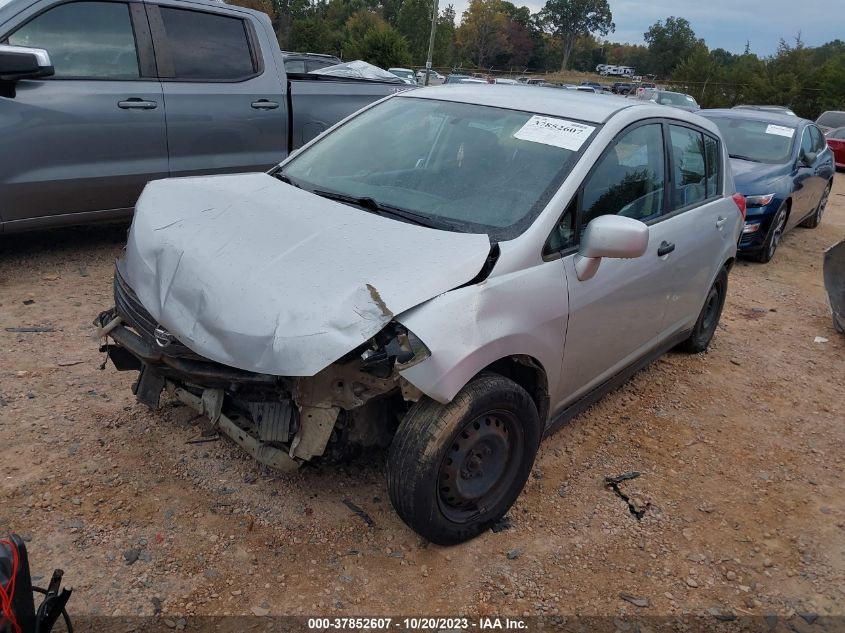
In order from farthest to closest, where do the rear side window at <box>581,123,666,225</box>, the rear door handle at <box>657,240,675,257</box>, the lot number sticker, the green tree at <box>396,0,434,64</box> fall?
the green tree at <box>396,0,434,64</box> → the lot number sticker → the rear door handle at <box>657,240,675,257</box> → the rear side window at <box>581,123,666,225</box>

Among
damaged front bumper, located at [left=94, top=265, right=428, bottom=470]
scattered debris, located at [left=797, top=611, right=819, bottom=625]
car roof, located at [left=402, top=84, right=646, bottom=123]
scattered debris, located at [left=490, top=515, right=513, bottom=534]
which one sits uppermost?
car roof, located at [left=402, top=84, right=646, bottom=123]

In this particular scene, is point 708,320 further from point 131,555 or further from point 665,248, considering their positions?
point 131,555

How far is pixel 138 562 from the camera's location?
8.82 feet

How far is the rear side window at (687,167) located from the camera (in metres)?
4.04

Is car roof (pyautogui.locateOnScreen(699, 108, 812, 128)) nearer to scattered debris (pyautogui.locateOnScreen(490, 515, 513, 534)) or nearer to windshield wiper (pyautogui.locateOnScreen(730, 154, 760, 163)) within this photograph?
windshield wiper (pyautogui.locateOnScreen(730, 154, 760, 163))

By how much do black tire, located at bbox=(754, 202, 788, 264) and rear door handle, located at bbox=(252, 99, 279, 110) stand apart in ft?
19.2

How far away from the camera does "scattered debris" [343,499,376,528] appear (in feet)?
9.92

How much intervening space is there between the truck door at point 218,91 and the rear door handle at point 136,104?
0.45 feet

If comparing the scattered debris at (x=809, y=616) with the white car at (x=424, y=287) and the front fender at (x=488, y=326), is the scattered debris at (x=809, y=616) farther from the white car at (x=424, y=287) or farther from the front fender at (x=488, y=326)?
the front fender at (x=488, y=326)

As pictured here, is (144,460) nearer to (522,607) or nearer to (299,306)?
(299,306)

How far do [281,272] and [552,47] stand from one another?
113m

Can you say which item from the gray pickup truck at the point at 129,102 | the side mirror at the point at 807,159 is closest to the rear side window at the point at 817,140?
the side mirror at the point at 807,159

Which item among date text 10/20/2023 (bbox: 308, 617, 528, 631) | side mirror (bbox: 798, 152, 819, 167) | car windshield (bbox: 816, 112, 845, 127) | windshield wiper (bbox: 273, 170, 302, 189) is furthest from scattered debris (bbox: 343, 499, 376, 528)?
car windshield (bbox: 816, 112, 845, 127)

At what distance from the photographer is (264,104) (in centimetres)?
613
